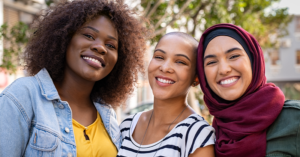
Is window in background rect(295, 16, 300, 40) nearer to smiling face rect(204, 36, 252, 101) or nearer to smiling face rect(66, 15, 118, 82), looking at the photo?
smiling face rect(204, 36, 252, 101)

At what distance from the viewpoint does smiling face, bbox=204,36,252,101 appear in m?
2.10

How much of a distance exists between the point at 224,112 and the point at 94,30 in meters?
1.38

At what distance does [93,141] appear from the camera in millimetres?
2453

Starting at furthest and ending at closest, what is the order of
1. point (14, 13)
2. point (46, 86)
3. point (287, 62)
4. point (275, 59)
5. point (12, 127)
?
1. point (275, 59)
2. point (287, 62)
3. point (14, 13)
4. point (46, 86)
5. point (12, 127)

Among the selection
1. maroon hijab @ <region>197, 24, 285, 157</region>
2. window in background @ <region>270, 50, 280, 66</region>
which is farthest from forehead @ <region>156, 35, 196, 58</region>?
window in background @ <region>270, 50, 280, 66</region>

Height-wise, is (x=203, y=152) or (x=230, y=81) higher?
(x=230, y=81)

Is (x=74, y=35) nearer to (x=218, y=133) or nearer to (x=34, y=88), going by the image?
(x=34, y=88)

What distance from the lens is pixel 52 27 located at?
259 cm

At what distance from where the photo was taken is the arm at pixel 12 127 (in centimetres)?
190

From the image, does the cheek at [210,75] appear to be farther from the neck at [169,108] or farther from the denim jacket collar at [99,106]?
the denim jacket collar at [99,106]

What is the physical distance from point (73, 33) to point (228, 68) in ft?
4.83

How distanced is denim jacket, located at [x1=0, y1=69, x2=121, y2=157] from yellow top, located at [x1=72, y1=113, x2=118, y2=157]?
0.10m

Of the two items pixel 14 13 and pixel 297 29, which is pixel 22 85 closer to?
pixel 14 13

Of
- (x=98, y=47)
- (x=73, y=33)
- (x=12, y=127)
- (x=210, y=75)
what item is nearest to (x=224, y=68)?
(x=210, y=75)
